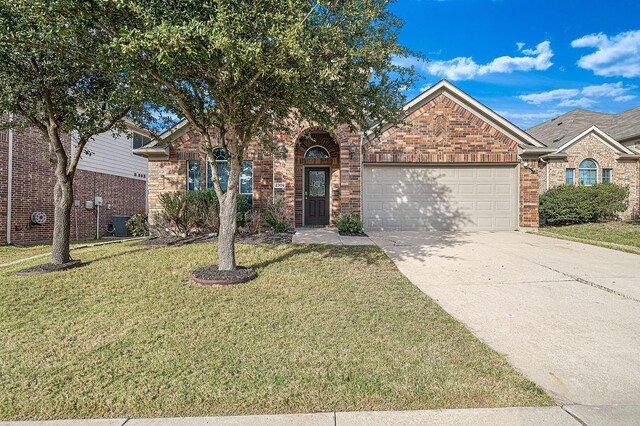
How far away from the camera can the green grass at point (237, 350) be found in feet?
8.73

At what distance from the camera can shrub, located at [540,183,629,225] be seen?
1409 cm

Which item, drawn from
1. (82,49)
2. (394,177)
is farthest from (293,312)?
(394,177)

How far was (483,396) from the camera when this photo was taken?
8.80 ft

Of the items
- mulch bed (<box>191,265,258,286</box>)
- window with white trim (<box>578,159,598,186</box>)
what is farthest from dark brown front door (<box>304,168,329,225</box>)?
window with white trim (<box>578,159,598,186</box>)

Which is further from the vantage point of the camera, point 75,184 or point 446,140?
point 75,184

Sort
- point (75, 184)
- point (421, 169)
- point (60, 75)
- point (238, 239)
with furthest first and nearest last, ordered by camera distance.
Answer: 1. point (75, 184)
2. point (421, 169)
3. point (238, 239)
4. point (60, 75)

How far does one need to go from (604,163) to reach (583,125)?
3100 mm

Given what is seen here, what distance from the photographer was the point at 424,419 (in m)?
2.44

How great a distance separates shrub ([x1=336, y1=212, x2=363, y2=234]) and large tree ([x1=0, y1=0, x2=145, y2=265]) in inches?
249

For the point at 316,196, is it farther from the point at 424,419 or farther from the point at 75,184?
the point at 75,184

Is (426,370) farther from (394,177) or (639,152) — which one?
(639,152)

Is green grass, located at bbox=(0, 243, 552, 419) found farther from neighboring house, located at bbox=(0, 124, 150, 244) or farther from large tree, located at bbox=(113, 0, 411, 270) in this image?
neighboring house, located at bbox=(0, 124, 150, 244)

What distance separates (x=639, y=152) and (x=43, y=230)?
27.0 metres

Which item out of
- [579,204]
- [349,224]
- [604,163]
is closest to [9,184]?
[349,224]
